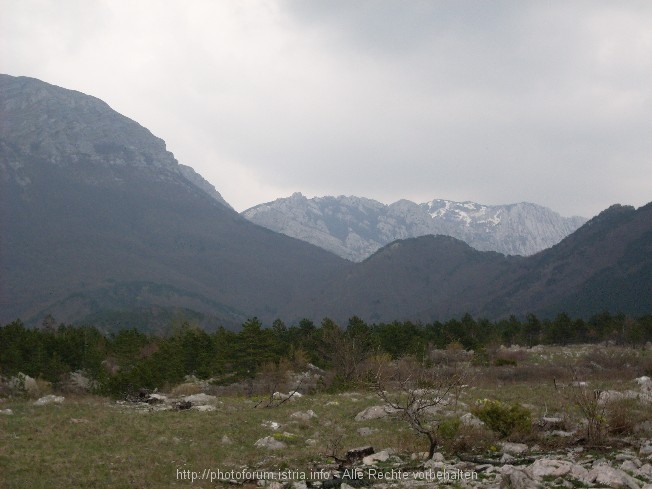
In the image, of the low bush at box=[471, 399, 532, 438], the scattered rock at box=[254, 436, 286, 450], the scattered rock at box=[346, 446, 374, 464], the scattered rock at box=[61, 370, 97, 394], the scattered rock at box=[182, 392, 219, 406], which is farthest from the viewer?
the scattered rock at box=[61, 370, 97, 394]

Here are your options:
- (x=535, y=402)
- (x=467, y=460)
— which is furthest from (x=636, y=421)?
(x=535, y=402)

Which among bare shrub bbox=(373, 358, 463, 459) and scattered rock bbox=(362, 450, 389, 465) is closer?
scattered rock bbox=(362, 450, 389, 465)

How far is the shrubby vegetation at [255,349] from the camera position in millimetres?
43375

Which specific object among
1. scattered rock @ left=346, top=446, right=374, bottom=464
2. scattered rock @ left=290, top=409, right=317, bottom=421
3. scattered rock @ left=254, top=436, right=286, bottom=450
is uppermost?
scattered rock @ left=346, top=446, right=374, bottom=464

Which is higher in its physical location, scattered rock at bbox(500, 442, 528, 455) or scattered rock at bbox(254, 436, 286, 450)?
scattered rock at bbox(500, 442, 528, 455)

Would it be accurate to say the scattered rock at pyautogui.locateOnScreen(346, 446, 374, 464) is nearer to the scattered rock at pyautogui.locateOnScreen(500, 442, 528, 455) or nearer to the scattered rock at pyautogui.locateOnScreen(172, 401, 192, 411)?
the scattered rock at pyautogui.locateOnScreen(500, 442, 528, 455)

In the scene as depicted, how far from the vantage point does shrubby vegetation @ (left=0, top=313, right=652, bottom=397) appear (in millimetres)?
43375

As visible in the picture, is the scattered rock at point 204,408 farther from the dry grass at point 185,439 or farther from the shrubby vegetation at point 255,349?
the shrubby vegetation at point 255,349

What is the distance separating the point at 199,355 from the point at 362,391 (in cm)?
2566

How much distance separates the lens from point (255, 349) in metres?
43.3

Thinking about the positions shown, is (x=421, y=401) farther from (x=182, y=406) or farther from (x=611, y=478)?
(x=182, y=406)

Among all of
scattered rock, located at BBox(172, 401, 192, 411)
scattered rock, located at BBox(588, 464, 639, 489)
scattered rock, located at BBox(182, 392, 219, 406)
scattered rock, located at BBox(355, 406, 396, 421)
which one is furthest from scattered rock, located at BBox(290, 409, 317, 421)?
scattered rock, located at BBox(588, 464, 639, 489)

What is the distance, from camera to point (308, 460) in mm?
15305

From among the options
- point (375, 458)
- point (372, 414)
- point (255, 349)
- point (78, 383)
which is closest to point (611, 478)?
point (375, 458)
